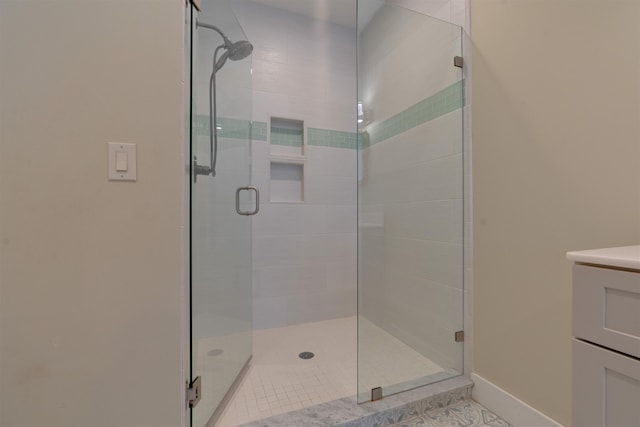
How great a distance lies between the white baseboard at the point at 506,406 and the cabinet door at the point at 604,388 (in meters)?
0.68

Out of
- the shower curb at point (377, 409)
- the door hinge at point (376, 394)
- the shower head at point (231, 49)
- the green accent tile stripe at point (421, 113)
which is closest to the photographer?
the shower curb at point (377, 409)

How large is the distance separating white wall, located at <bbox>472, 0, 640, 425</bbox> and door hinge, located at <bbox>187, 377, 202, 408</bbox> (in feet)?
4.45

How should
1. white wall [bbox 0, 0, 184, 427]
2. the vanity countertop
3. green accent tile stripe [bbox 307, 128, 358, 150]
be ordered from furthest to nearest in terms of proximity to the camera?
green accent tile stripe [bbox 307, 128, 358, 150] < white wall [bbox 0, 0, 184, 427] < the vanity countertop

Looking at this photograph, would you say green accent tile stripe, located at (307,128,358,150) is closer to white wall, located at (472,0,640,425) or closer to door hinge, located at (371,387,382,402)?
white wall, located at (472,0,640,425)

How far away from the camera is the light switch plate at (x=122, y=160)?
37.0 inches

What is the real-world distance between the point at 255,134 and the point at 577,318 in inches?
84.7

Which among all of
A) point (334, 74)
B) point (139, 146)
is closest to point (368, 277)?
point (139, 146)

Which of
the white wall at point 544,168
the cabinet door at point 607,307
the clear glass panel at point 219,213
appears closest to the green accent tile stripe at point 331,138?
the clear glass panel at point 219,213

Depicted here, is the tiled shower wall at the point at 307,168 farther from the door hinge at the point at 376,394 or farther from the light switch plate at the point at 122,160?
the light switch plate at the point at 122,160

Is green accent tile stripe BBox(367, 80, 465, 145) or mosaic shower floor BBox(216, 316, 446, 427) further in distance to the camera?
green accent tile stripe BBox(367, 80, 465, 145)

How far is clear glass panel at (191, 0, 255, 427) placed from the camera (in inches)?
45.3

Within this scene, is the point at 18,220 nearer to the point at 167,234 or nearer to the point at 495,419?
the point at 167,234

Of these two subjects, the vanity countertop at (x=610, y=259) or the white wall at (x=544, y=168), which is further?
the white wall at (x=544, y=168)

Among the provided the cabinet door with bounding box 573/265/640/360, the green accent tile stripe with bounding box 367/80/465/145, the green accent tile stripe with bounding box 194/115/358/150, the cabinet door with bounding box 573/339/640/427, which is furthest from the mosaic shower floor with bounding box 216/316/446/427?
the green accent tile stripe with bounding box 194/115/358/150
